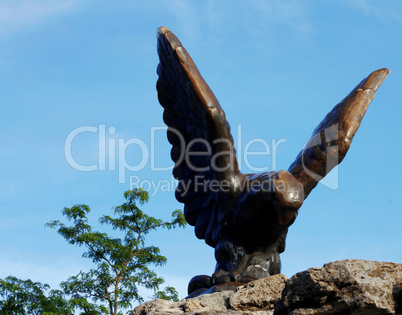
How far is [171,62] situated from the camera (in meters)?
5.29

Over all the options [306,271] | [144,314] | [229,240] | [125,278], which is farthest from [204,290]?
[125,278]

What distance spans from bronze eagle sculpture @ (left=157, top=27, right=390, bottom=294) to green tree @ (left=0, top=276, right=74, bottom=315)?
638 cm

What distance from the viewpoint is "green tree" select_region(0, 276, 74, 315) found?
444 inches

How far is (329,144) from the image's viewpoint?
18.0ft

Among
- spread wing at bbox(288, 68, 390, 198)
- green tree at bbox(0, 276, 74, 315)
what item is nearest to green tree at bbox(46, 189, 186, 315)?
green tree at bbox(0, 276, 74, 315)

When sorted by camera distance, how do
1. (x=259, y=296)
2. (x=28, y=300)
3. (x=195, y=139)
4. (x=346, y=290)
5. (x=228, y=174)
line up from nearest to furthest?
(x=346, y=290) → (x=259, y=296) → (x=228, y=174) → (x=195, y=139) → (x=28, y=300)

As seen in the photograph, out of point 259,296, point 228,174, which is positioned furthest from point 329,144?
point 259,296

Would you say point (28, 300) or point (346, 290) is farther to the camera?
point (28, 300)

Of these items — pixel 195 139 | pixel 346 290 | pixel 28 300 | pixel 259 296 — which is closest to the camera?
pixel 346 290

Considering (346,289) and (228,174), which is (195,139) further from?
(346,289)

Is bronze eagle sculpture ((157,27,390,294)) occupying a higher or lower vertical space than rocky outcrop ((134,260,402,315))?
higher

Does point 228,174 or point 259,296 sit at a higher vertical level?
point 228,174

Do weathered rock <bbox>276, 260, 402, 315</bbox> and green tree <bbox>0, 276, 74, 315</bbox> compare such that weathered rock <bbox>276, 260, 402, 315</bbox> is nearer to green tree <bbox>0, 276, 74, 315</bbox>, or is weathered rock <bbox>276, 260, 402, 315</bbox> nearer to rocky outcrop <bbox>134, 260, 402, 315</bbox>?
rocky outcrop <bbox>134, 260, 402, 315</bbox>

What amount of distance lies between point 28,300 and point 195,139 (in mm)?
7440
